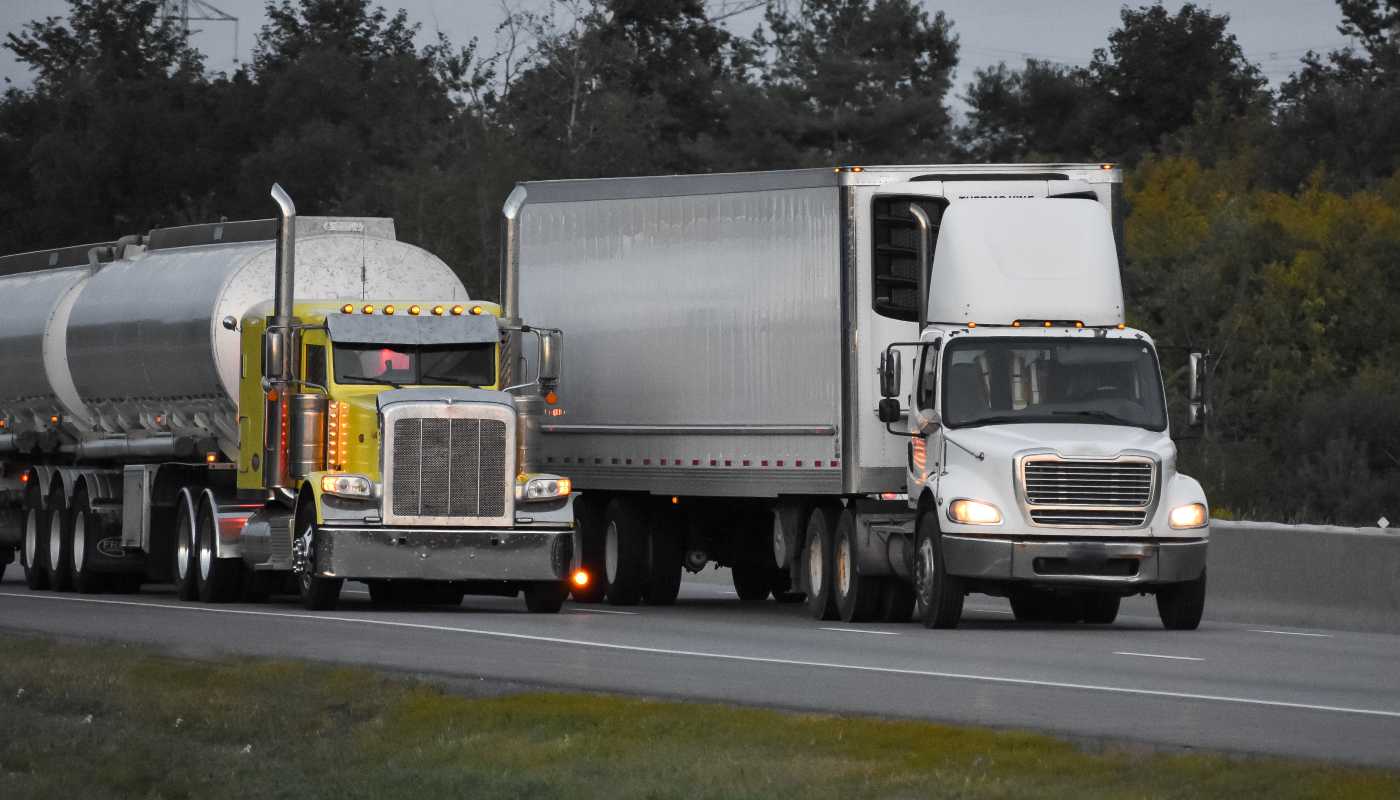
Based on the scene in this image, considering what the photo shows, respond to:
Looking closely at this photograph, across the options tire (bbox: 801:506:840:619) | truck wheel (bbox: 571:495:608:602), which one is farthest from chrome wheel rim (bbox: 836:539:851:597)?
truck wheel (bbox: 571:495:608:602)

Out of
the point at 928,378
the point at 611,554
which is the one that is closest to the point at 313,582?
the point at 611,554

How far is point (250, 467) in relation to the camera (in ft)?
90.2

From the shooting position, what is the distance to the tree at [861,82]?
3841 inches

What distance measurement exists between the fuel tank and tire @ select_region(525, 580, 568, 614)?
4196 mm

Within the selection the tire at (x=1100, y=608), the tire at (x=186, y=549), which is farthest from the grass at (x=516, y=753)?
the tire at (x=186, y=549)

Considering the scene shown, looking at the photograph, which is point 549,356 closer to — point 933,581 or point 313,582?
point 313,582

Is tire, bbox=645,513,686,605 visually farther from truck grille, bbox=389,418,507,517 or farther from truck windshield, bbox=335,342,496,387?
truck grille, bbox=389,418,507,517

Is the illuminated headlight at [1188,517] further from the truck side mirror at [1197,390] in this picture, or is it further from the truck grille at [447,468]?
the truck grille at [447,468]

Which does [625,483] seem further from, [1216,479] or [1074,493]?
[1216,479]

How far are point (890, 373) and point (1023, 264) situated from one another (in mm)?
1670

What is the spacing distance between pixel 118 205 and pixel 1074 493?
88684 millimetres

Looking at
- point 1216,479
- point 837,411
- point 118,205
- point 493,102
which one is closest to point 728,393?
point 837,411

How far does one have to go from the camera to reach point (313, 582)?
1002 inches

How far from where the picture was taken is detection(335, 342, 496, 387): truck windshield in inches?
1029
